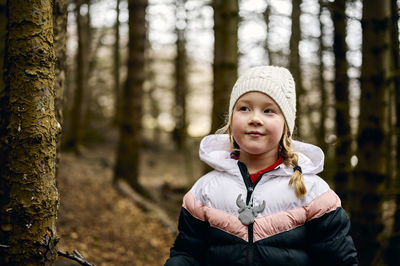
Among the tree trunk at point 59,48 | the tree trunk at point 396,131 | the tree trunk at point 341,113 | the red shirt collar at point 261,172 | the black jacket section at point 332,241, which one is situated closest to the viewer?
the black jacket section at point 332,241

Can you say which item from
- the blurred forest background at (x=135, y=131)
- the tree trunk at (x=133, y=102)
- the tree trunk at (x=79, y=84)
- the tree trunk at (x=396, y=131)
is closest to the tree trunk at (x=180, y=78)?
the blurred forest background at (x=135, y=131)

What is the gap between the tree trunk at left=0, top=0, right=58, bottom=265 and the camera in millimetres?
2041

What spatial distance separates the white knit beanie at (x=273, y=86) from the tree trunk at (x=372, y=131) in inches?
96.4

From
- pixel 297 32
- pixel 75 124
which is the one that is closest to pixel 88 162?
pixel 75 124

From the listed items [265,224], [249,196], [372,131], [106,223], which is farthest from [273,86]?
[106,223]

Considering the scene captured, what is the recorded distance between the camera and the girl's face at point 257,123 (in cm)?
215

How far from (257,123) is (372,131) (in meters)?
2.80

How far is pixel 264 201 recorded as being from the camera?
6.79 ft

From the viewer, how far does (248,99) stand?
2215mm

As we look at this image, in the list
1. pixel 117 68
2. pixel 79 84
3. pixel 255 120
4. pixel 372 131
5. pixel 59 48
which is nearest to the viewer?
pixel 255 120

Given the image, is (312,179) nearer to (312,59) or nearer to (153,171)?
(312,59)

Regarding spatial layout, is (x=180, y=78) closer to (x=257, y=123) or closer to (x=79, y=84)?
(x=79, y=84)

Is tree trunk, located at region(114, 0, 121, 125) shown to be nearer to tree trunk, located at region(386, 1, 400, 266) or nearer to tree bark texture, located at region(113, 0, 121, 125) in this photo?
tree bark texture, located at region(113, 0, 121, 125)

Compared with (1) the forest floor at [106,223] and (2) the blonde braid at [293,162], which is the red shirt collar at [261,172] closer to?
(2) the blonde braid at [293,162]
